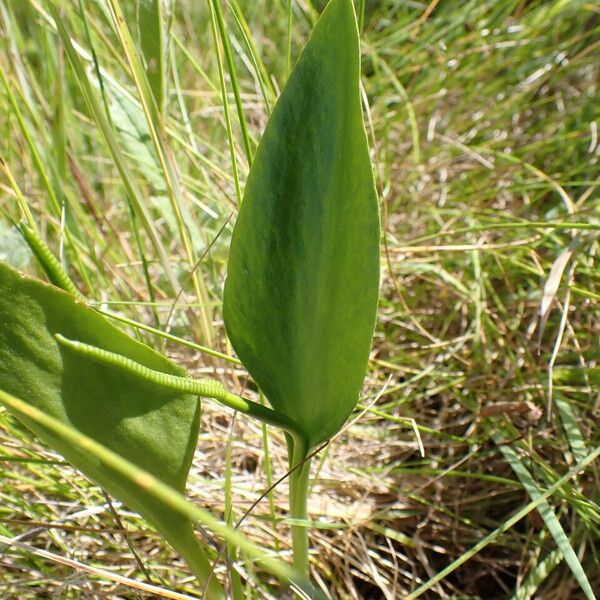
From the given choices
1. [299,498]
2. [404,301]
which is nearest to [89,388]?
[299,498]

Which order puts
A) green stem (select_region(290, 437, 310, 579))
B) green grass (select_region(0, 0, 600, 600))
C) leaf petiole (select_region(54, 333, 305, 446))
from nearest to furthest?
1. leaf petiole (select_region(54, 333, 305, 446))
2. green stem (select_region(290, 437, 310, 579))
3. green grass (select_region(0, 0, 600, 600))

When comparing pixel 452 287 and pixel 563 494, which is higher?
pixel 452 287

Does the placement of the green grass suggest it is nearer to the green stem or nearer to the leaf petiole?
the green stem

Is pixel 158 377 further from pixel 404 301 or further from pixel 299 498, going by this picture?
pixel 404 301

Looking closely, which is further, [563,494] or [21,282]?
[563,494]

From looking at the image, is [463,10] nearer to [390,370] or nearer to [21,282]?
[390,370]

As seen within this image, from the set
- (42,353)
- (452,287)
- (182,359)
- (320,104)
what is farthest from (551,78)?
(42,353)

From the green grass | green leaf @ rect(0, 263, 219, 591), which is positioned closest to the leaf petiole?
green leaf @ rect(0, 263, 219, 591)
